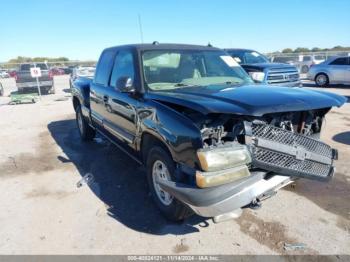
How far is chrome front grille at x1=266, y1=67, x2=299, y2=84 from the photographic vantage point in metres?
9.92

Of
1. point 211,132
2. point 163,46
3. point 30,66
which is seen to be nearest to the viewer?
point 211,132

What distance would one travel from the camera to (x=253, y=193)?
279cm

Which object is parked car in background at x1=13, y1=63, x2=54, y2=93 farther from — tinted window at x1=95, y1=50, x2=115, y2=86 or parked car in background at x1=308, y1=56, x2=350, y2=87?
parked car in background at x1=308, y1=56, x2=350, y2=87

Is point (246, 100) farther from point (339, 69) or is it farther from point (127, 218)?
point (339, 69)

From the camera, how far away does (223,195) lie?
8.81 feet

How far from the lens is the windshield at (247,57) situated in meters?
12.1

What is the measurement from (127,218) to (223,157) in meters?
1.60

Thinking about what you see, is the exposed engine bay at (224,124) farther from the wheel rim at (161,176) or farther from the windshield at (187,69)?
the windshield at (187,69)

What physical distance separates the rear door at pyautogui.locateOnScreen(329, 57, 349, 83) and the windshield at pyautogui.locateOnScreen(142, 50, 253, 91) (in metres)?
13.0

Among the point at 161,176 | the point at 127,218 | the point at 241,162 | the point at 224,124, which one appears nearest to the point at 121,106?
the point at 161,176

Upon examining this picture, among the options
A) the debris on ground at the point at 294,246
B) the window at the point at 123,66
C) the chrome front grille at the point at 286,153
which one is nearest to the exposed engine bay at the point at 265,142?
the chrome front grille at the point at 286,153

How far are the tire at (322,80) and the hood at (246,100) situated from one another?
1428 cm

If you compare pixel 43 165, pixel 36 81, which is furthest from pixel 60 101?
pixel 43 165

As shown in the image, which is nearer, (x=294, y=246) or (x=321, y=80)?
(x=294, y=246)
